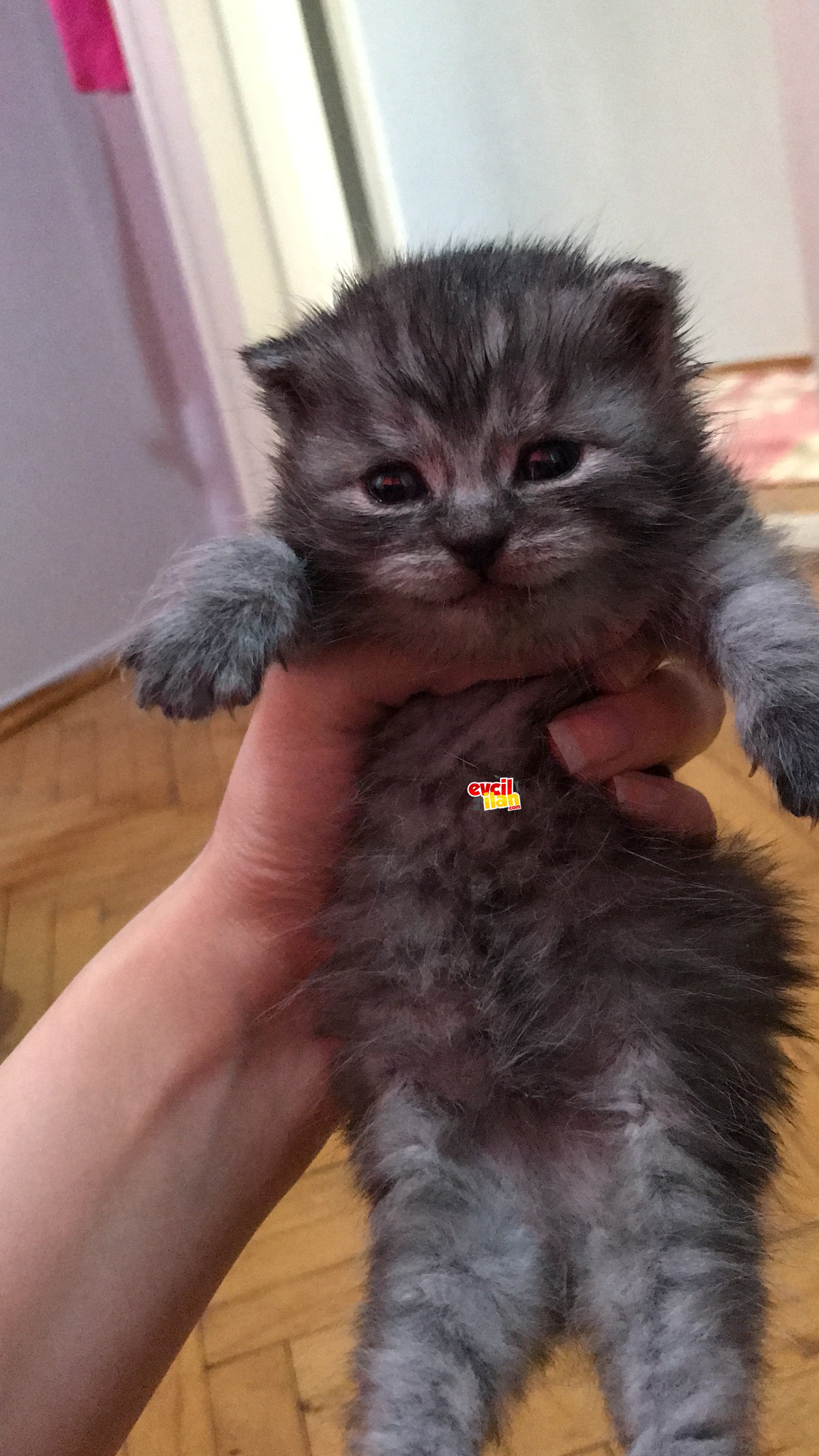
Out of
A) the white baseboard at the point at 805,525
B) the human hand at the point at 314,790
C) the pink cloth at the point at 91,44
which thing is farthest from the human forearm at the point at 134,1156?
the pink cloth at the point at 91,44

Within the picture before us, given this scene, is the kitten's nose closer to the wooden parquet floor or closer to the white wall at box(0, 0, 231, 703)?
the wooden parquet floor

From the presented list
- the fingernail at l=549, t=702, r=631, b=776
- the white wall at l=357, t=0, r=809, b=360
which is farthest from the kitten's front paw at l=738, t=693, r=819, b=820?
the white wall at l=357, t=0, r=809, b=360

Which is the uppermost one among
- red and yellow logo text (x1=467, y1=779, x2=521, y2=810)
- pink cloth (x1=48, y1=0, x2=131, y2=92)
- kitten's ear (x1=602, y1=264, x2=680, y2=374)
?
pink cloth (x1=48, y1=0, x2=131, y2=92)

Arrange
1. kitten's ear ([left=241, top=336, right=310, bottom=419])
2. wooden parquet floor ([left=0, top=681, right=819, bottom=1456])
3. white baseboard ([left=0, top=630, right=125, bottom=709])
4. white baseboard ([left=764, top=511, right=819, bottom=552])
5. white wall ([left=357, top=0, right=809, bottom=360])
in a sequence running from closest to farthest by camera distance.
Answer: kitten's ear ([left=241, top=336, right=310, bottom=419]), wooden parquet floor ([left=0, top=681, right=819, bottom=1456]), white baseboard ([left=764, top=511, right=819, bottom=552]), white wall ([left=357, top=0, right=809, bottom=360]), white baseboard ([left=0, top=630, right=125, bottom=709])

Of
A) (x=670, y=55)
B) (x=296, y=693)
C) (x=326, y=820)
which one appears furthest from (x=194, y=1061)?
(x=670, y=55)

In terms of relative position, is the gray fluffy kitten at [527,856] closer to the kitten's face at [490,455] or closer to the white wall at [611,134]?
the kitten's face at [490,455]

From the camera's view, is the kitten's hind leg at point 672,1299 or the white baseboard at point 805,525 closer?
the kitten's hind leg at point 672,1299

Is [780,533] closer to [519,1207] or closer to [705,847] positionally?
[705,847]

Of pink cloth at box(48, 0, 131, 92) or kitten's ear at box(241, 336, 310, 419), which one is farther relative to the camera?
pink cloth at box(48, 0, 131, 92)
